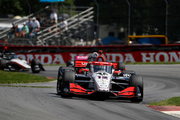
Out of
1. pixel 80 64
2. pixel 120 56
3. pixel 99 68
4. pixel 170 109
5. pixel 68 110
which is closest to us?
pixel 68 110

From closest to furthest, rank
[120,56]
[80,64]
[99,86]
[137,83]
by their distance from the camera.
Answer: [99,86], [137,83], [80,64], [120,56]

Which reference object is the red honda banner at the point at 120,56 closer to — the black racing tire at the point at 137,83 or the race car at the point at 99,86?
the race car at the point at 99,86

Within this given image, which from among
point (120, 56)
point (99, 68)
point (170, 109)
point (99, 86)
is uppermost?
point (120, 56)

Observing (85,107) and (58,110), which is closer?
(58,110)

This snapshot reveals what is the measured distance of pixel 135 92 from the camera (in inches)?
426

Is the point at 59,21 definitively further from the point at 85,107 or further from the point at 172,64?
the point at 85,107

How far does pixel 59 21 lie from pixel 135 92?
60.3ft

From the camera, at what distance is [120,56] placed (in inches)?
1041

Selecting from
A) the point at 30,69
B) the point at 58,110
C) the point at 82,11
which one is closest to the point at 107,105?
the point at 58,110

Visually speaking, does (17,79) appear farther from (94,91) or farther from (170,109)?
(170,109)

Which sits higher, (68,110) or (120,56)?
(120,56)

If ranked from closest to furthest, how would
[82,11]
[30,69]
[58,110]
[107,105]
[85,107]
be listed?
[58,110]
[85,107]
[107,105]
[30,69]
[82,11]

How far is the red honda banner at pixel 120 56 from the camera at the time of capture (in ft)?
86.0

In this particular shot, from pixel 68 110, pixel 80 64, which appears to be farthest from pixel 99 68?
pixel 68 110
